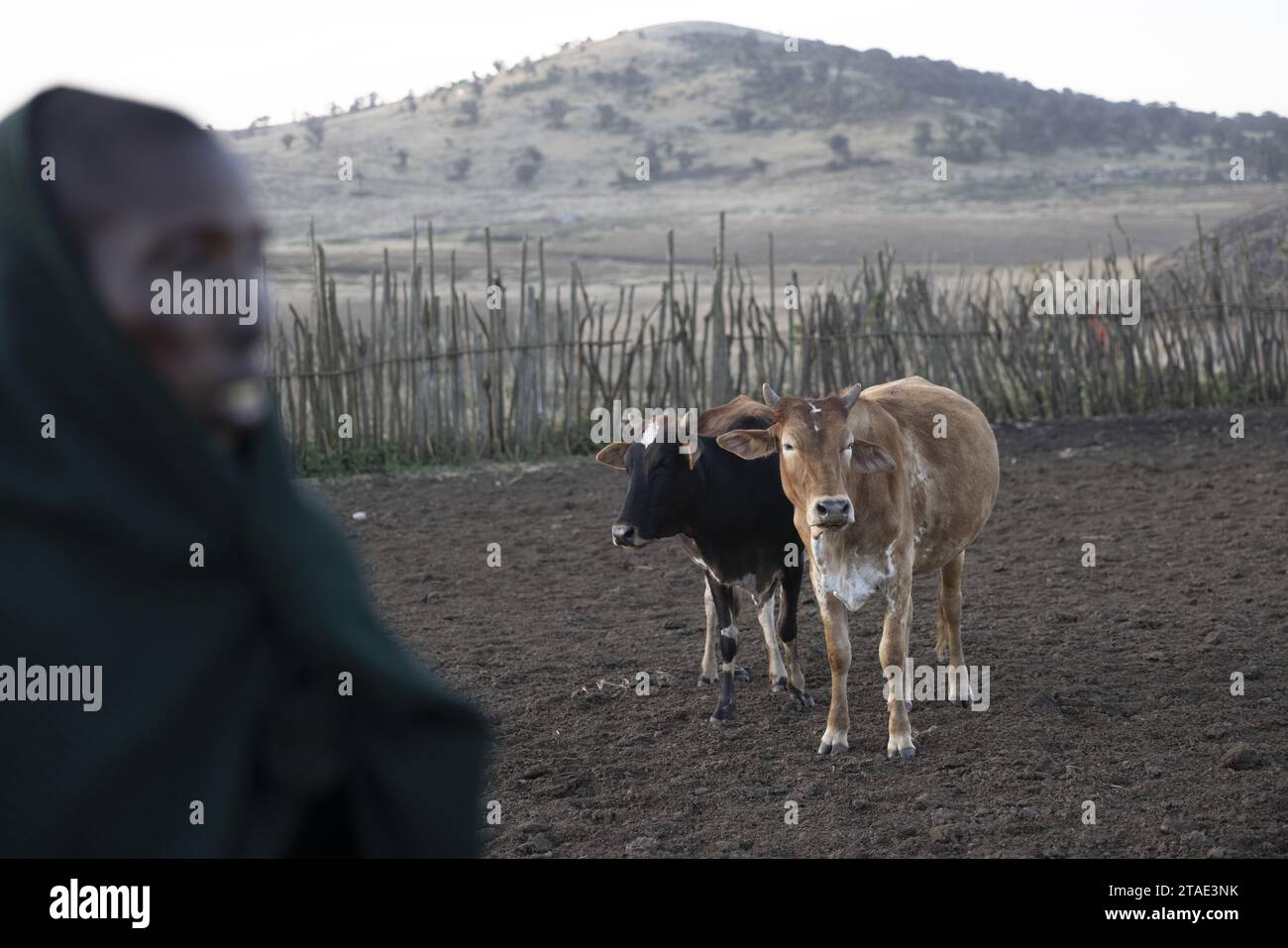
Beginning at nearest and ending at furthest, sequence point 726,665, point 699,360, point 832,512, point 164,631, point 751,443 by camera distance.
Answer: point 164,631
point 832,512
point 751,443
point 726,665
point 699,360

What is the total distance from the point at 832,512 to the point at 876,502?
0.55m

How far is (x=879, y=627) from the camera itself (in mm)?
6898

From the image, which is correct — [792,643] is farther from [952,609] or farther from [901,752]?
[901,752]

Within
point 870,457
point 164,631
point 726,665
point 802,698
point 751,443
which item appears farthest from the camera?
point 802,698

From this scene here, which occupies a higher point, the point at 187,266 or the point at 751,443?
the point at 187,266

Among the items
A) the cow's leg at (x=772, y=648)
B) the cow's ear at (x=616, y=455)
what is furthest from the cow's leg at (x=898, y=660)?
the cow's ear at (x=616, y=455)

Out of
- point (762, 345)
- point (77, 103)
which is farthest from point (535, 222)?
point (77, 103)

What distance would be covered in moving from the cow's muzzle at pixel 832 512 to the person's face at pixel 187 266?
13.0 ft

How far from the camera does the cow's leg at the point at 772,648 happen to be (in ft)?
20.0

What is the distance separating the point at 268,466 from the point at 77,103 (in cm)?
26

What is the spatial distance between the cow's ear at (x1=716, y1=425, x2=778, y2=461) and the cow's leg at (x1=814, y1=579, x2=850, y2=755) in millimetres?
555

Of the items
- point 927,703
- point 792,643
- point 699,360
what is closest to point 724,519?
point 792,643

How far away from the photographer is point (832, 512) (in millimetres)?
4773

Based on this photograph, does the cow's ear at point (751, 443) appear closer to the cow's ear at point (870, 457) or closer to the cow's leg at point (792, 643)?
the cow's ear at point (870, 457)
